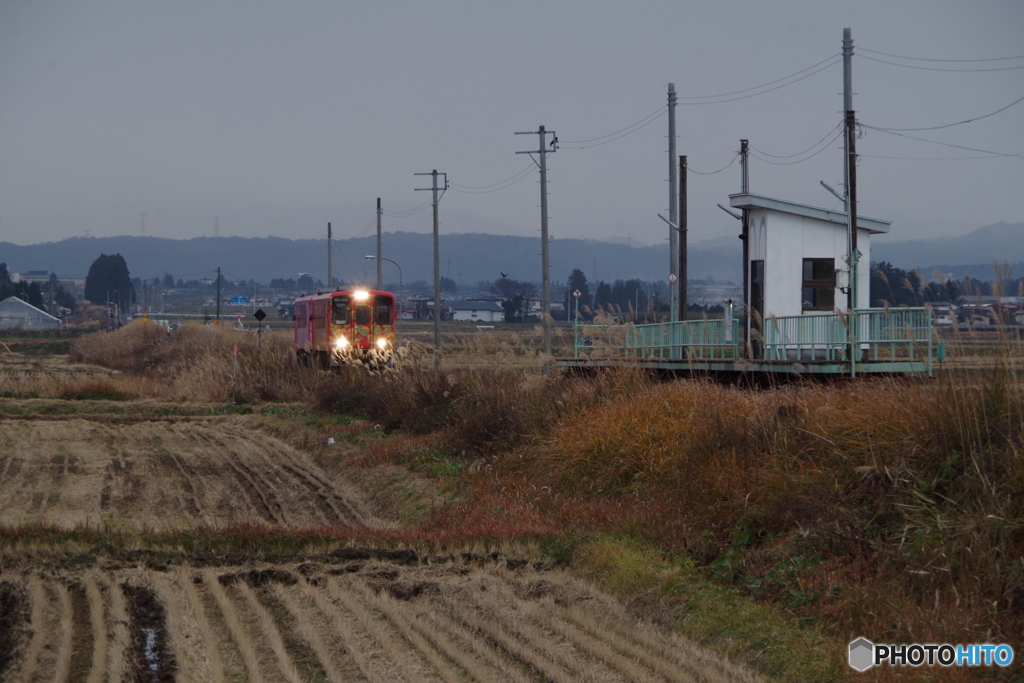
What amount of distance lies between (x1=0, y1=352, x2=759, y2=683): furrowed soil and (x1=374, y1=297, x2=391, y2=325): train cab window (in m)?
22.0

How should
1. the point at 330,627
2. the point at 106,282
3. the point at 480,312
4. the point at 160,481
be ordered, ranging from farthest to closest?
1. the point at 106,282
2. the point at 480,312
3. the point at 160,481
4. the point at 330,627

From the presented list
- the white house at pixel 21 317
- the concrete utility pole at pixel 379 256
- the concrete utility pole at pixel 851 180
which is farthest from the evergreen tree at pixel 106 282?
the concrete utility pole at pixel 851 180

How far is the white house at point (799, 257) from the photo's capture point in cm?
1900

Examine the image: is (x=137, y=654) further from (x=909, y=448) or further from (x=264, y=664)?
(x=909, y=448)

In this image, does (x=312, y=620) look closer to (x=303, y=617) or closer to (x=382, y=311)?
(x=303, y=617)

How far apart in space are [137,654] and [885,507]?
510cm

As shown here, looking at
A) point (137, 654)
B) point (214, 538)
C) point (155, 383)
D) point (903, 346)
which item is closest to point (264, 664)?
point (137, 654)

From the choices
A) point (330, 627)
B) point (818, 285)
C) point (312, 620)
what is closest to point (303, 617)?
point (312, 620)

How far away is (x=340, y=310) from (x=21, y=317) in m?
103

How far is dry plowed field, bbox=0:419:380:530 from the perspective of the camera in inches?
462

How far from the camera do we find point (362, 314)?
109 ft

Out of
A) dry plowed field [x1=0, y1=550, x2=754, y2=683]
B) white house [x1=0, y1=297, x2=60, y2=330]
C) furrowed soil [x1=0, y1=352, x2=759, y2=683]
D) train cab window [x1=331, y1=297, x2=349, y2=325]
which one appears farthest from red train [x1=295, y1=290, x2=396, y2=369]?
white house [x1=0, y1=297, x2=60, y2=330]

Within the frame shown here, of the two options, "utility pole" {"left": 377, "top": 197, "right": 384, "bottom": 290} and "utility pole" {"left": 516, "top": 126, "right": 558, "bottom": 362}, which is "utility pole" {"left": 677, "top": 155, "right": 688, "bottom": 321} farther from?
"utility pole" {"left": 377, "top": 197, "right": 384, "bottom": 290}

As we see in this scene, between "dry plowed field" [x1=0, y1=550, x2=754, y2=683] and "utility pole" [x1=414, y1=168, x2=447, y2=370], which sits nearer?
"dry plowed field" [x1=0, y1=550, x2=754, y2=683]
